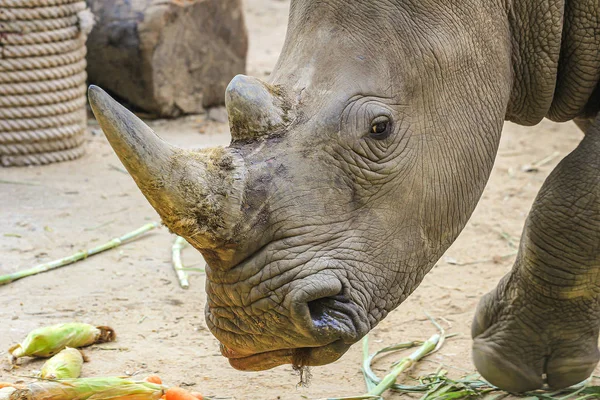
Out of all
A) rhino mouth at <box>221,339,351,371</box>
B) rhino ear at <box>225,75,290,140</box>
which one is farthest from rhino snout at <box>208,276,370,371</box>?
rhino ear at <box>225,75,290,140</box>

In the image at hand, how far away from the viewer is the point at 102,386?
11.9ft

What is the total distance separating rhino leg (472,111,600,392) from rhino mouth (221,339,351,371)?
1.00 meters

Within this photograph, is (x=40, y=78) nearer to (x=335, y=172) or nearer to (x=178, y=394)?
(x=178, y=394)

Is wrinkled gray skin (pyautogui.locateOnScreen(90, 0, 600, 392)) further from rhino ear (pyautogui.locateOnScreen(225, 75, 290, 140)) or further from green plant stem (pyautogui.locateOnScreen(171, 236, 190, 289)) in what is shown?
green plant stem (pyautogui.locateOnScreen(171, 236, 190, 289))

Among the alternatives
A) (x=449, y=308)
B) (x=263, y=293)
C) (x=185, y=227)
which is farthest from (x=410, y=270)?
(x=449, y=308)

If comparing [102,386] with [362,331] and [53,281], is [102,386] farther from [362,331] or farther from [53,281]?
[53,281]

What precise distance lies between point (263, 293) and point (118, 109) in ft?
2.35

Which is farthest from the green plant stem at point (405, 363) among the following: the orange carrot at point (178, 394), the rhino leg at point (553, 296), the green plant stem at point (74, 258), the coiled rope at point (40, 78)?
the coiled rope at point (40, 78)

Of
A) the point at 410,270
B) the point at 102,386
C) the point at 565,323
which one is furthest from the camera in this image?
the point at 565,323

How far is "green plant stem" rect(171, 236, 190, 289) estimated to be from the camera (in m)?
5.13

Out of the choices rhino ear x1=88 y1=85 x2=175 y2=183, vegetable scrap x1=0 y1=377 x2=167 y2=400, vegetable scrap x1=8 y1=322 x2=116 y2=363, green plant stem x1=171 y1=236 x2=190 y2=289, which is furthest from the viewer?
green plant stem x1=171 y1=236 x2=190 y2=289

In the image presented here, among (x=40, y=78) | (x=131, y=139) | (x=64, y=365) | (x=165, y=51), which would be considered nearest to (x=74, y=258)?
(x=64, y=365)

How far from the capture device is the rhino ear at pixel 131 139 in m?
2.68

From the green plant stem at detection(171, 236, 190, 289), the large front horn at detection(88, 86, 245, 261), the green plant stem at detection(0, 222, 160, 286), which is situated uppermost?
the large front horn at detection(88, 86, 245, 261)
